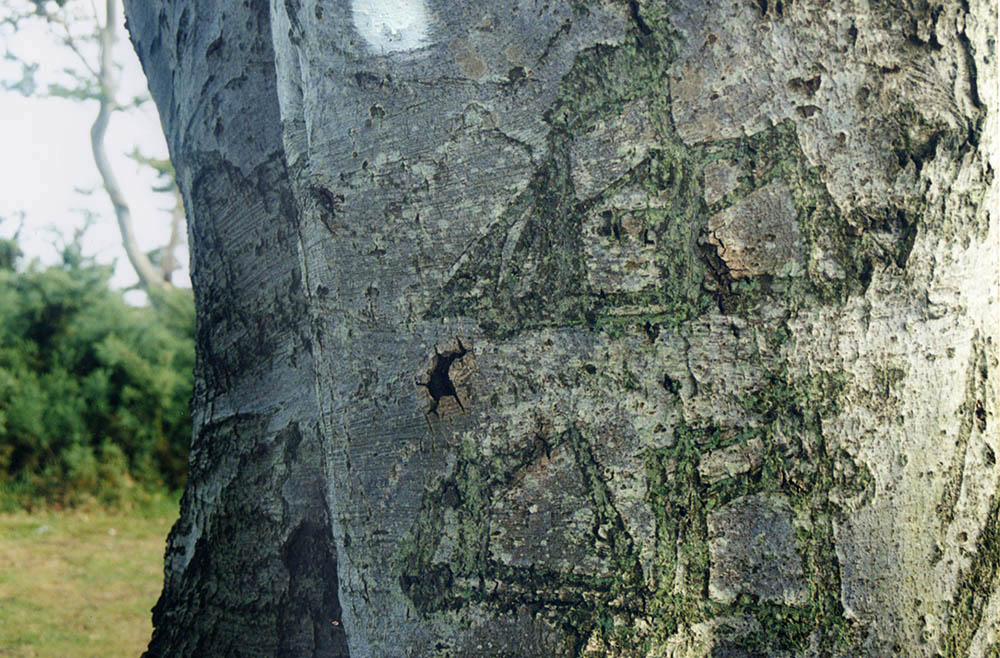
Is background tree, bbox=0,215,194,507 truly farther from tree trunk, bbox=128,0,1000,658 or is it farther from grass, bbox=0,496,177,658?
tree trunk, bbox=128,0,1000,658

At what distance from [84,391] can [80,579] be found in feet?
6.34

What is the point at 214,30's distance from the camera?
6.04 feet

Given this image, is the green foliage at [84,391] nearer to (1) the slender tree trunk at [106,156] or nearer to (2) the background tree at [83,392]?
(2) the background tree at [83,392]

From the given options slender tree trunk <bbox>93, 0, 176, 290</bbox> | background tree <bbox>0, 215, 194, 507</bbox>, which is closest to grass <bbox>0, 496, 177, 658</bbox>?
background tree <bbox>0, 215, 194, 507</bbox>

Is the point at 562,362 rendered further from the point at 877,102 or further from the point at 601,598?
the point at 877,102

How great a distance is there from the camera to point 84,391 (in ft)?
21.5

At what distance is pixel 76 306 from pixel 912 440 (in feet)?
23.4

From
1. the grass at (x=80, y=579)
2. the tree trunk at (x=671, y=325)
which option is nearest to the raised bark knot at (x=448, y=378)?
the tree trunk at (x=671, y=325)

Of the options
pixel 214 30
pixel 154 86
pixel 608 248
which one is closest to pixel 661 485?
pixel 608 248

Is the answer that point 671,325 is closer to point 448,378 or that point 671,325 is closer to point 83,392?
point 448,378

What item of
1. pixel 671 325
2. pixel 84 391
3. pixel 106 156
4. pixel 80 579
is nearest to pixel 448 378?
pixel 671 325

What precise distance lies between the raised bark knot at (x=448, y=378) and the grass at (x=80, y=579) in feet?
12.1

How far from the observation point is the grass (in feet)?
13.6

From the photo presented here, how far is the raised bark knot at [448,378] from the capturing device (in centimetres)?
105
